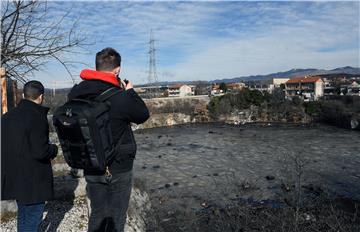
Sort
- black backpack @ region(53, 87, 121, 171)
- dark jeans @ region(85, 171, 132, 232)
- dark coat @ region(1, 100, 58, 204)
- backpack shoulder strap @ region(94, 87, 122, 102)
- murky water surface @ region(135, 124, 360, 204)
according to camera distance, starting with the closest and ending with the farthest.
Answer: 1. black backpack @ region(53, 87, 121, 171)
2. backpack shoulder strap @ region(94, 87, 122, 102)
3. dark jeans @ region(85, 171, 132, 232)
4. dark coat @ region(1, 100, 58, 204)
5. murky water surface @ region(135, 124, 360, 204)

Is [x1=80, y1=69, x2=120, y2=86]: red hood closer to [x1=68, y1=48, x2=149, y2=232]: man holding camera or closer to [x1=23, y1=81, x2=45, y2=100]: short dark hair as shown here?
[x1=68, y1=48, x2=149, y2=232]: man holding camera

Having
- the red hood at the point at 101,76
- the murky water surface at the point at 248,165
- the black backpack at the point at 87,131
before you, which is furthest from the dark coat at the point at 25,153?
the murky water surface at the point at 248,165

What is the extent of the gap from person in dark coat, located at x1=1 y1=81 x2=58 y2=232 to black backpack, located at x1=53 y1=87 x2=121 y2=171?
0.54 meters

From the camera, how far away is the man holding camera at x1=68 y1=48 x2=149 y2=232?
2.45m

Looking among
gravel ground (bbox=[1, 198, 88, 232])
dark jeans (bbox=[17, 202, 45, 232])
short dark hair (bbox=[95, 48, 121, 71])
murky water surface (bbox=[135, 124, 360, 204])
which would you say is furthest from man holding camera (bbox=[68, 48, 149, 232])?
murky water surface (bbox=[135, 124, 360, 204])

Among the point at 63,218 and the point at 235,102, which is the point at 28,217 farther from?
the point at 235,102

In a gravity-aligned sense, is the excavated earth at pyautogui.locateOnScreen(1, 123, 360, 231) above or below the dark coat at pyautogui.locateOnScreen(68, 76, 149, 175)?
below

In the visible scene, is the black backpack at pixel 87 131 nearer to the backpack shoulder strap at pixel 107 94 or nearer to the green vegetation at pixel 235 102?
the backpack shoulder strap at pixel 107 94

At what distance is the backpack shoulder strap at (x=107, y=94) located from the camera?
95.3 inches

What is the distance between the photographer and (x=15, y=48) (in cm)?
584

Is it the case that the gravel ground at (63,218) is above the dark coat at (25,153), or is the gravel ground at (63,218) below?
below

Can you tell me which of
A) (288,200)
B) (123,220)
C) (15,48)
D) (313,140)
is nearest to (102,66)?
(123,220)

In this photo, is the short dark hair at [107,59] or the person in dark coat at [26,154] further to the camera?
the person in dark coat at [26,154]

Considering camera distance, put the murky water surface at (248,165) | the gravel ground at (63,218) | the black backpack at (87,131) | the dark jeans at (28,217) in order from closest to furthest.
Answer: the black backpack at (87,131) < the dark jeans at (28,217) < the gravel ground at (63,218) < the murky water surface at (248,165)
